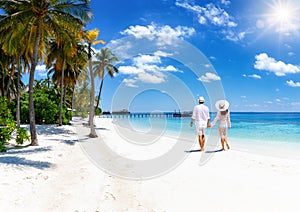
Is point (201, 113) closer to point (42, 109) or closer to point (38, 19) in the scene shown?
point (38, 19)

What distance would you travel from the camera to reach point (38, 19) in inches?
386

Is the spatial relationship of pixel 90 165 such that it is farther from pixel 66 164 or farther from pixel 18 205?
pixel 18 205

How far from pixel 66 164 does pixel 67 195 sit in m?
2.93

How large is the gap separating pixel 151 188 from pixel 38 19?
28.6 feet

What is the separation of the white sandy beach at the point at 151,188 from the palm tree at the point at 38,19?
482 centimetres

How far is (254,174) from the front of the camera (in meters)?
6.02

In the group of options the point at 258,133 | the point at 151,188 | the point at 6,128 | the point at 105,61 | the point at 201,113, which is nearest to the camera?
the point at 151,188

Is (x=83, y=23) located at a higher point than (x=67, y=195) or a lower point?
higher

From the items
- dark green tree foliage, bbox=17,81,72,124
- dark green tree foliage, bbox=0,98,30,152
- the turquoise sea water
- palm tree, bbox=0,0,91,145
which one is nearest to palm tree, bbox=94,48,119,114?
dark green tree foliage, bbox=17,81,72,124

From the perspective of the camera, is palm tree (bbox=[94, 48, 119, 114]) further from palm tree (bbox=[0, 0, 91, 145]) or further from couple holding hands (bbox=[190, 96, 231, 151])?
A: couple holding hands (bbox=[190, 96, 231, 151])

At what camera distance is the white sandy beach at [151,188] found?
4066 mm

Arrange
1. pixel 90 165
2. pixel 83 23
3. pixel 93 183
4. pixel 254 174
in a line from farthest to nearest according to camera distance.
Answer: pixel 83 23
pixel 90 165
pixel 254 174
pixel 93 183

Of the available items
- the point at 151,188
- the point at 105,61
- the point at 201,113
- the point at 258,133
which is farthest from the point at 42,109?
the point at 258,133

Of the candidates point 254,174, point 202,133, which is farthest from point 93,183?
point 202,133
